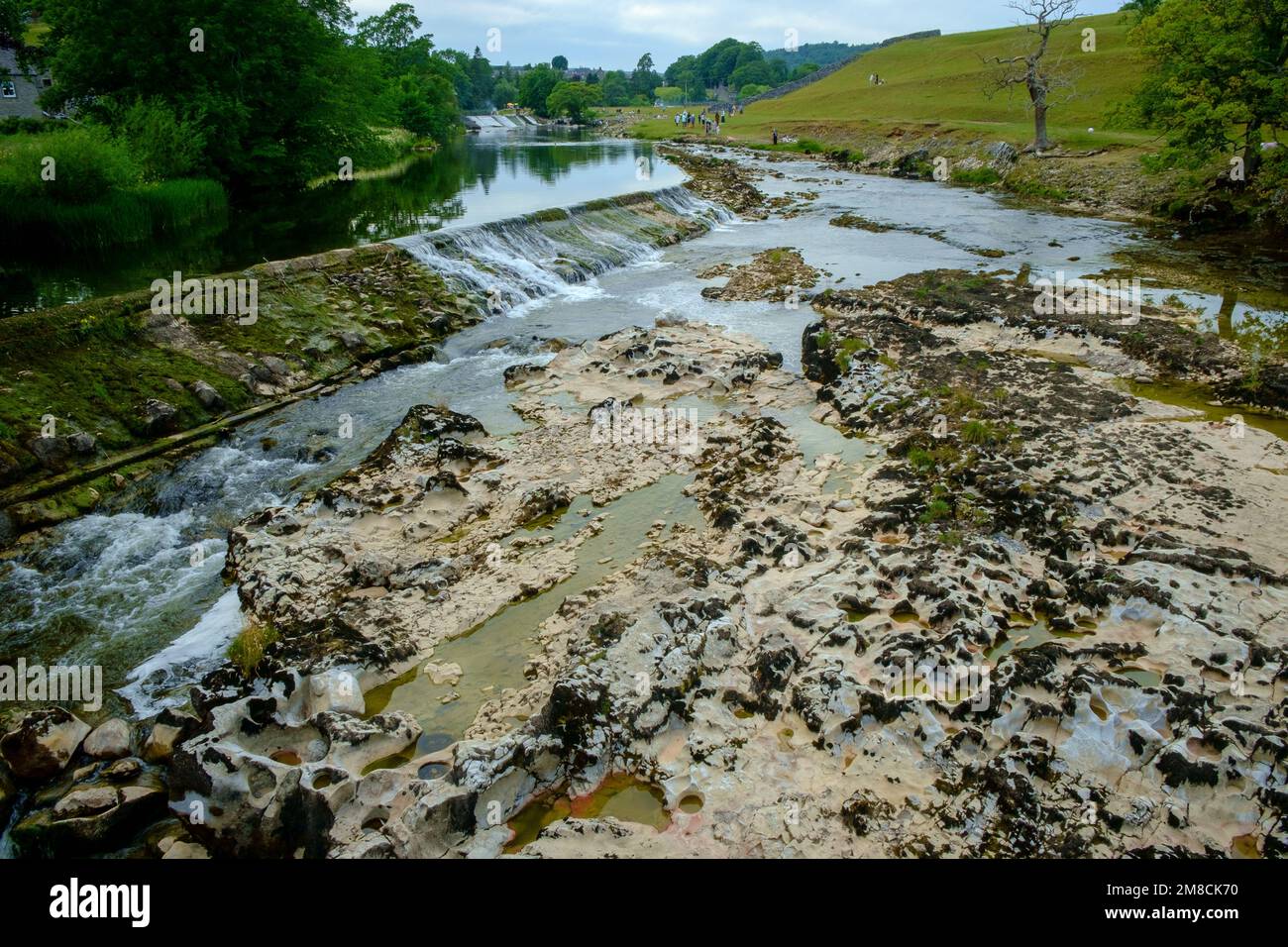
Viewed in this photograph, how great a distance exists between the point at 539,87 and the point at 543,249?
538 feet

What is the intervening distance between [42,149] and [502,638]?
2567cm

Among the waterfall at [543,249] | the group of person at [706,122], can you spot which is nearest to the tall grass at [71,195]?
the waterfall at [543,249]

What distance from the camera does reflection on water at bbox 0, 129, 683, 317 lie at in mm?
20875

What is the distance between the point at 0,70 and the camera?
52.0 metres

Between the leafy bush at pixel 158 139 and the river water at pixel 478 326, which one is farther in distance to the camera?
the leafy bush at pixel 158 139

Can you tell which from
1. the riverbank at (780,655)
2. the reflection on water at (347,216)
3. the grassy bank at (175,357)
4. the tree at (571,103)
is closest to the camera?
the riverbank at (780,655)

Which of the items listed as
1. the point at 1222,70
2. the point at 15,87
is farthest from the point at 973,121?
the point at 15,87

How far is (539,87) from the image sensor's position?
170 meters

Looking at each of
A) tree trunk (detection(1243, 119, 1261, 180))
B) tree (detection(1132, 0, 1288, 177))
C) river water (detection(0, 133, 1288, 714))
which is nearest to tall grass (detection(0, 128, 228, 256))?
river water (detection(0, 133, 1288, 714))

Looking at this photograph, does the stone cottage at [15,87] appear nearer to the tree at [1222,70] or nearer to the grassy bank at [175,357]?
the grassy bank at [175,357]

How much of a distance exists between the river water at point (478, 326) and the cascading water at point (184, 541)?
0.03 m

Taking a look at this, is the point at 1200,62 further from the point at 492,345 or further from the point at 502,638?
the point at 502,638

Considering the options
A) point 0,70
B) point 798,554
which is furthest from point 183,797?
point 0,70

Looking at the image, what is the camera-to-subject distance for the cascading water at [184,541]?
8859 millimetres
